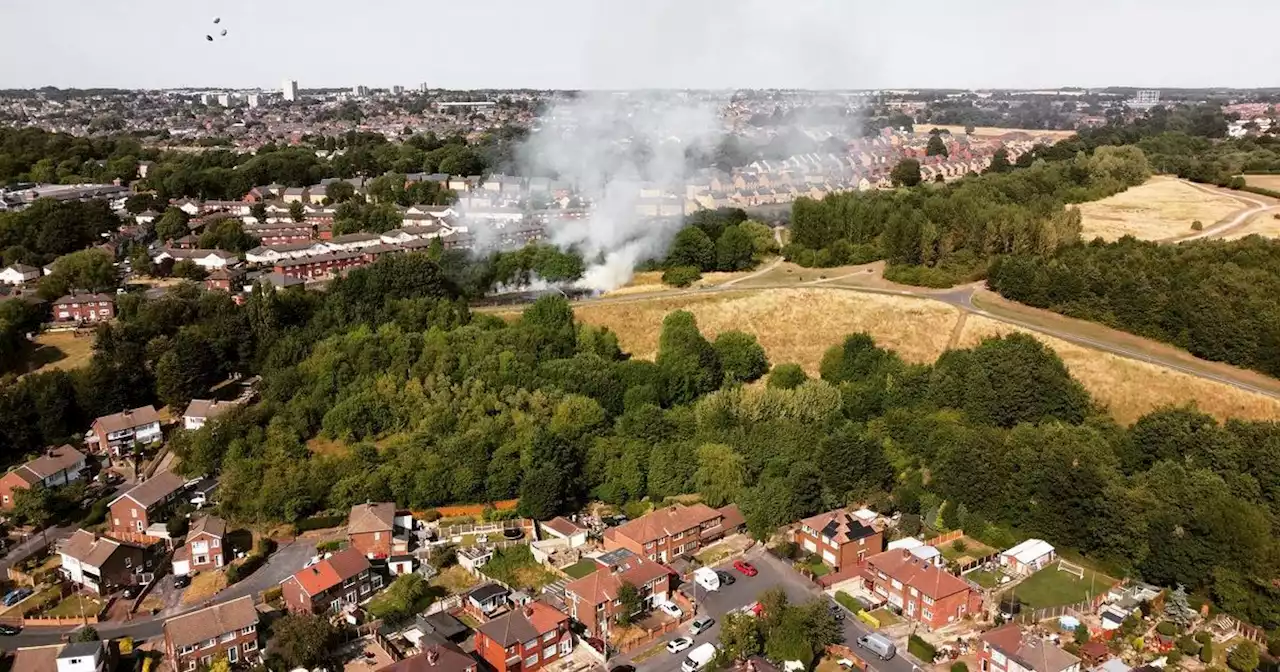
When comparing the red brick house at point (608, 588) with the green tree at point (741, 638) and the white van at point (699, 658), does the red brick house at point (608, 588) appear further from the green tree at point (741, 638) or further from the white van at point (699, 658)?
the green tree at point (741, 638)

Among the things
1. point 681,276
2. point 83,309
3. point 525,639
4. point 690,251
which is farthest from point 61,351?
point 525,639

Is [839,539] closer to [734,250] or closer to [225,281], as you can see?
[734,250]

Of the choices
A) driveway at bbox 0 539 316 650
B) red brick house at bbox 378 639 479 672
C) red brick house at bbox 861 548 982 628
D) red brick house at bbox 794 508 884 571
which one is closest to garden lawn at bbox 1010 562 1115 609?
red brick house at bbox 861 548 982 628

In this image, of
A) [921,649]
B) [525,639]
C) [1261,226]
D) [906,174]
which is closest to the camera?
[525,639]

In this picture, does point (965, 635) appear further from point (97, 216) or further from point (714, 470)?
point (97, 216)

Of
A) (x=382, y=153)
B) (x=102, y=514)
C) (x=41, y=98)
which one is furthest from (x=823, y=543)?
(x=41, y=98)

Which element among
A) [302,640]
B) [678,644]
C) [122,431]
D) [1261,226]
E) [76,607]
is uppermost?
[1261,226]

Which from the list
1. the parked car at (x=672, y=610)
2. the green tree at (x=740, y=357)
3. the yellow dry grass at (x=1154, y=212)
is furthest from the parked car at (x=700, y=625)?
the yellow dry grass at (x=1154, y=212)
